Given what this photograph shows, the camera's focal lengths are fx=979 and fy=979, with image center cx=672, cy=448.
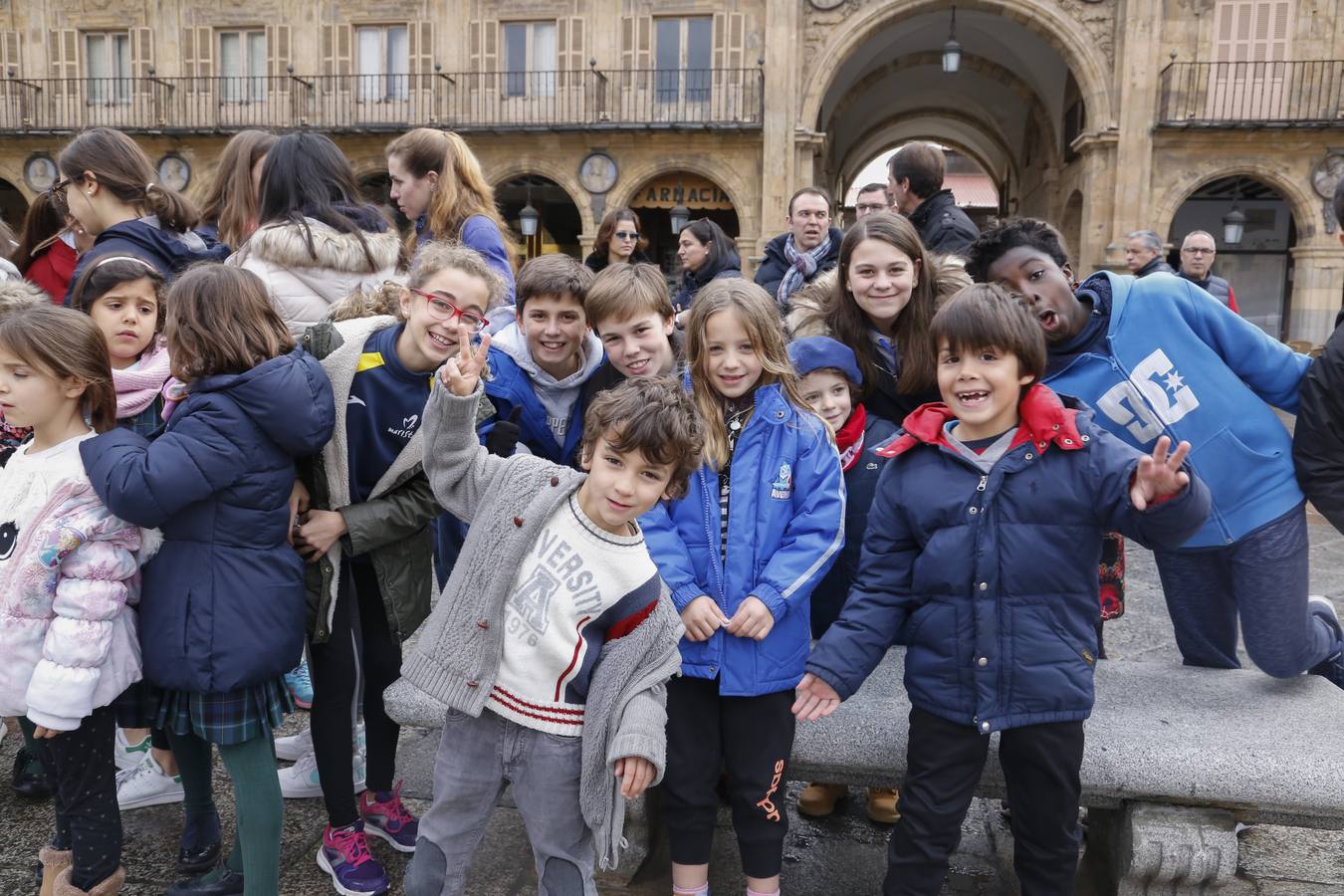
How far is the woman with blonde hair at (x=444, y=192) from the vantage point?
11.0ft

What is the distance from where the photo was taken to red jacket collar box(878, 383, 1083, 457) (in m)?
2.16

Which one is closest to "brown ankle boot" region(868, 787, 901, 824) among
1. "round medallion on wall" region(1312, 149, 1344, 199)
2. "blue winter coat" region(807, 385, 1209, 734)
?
"blue winter coat" region(807, 385, 1209, 734)

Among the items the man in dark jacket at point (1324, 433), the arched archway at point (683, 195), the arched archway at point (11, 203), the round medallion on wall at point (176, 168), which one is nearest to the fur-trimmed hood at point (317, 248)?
the man in dark jacket at point (1324, 433)

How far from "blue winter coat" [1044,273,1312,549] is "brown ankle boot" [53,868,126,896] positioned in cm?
291

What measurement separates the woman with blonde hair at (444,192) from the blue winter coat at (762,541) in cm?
131

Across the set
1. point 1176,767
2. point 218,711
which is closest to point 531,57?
point 218,711

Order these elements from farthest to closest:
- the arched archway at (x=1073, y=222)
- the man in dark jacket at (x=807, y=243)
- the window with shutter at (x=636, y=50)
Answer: the arched archway at (x=1073, y=222), the window with shutter at (x=636, y=50), the man in dark jacket at (x=807, y=243)

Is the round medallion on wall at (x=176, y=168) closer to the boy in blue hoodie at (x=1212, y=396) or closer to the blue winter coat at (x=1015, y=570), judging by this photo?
the boy in blue hoodie at (x=1212, y=396)

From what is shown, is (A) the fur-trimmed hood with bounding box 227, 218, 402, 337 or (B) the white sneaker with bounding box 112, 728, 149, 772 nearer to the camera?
(A) the fur-trimmed hood with bounding box 227, 218, 402, 337

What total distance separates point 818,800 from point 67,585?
214 cm

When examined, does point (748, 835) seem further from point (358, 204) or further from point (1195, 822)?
point (358, 204)

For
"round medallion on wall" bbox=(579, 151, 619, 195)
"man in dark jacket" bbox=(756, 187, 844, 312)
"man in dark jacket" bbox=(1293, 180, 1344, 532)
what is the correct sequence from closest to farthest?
"man in dark jacket" bbox=(1293, 180, 1344, 532) → "man in dark jacket" bbox=(756, 187, 844, 312) → "round medallion on wall" bbox=(579, 151, 619, 195)

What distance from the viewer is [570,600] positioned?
80.5 inches

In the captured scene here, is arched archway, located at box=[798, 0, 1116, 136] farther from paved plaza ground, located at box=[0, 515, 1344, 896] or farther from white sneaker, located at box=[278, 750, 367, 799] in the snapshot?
white sneaker, located at box=[278, 750, 367, 799]
